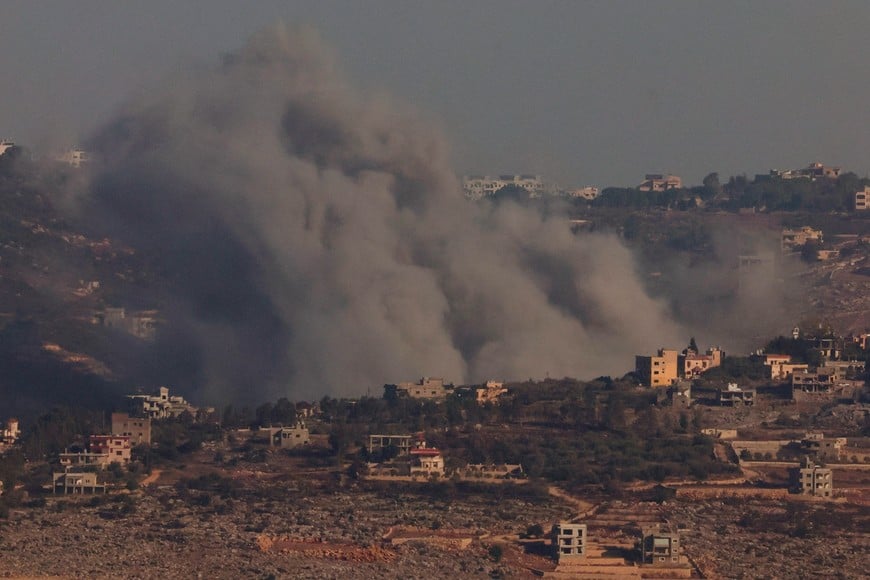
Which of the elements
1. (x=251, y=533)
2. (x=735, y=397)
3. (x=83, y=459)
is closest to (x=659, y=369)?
(x=735, y=397)

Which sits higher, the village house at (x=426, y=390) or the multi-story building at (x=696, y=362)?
the multi-story building at (x=696, y=362)

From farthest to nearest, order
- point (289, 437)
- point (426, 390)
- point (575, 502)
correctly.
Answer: point (426, 390) → point (289, 437) → point (575, 502)

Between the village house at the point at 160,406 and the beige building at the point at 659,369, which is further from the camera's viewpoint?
the beige building at the point at 659,369

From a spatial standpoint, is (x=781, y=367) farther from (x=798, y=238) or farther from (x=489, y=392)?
(x=798, y=238)

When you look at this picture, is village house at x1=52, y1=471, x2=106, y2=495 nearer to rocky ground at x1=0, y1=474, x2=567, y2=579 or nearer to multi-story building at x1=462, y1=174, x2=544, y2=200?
rocky ground at x1=0, y1=474, x2=567, y2=579

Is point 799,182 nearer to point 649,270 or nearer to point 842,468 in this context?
point 649,270

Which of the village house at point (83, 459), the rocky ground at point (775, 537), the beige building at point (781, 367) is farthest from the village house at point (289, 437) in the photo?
the beige building at point (781, 367)

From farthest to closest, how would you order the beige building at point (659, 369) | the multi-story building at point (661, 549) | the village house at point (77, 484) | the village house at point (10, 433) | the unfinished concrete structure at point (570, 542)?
1. the beige building at point (659, 369)
2. the village house at point (10, 433)
3. the village house at point (77, 484)
4. the unfinished concrete structure at point (570, 542)
5. the multi-story building at point (661, 549)

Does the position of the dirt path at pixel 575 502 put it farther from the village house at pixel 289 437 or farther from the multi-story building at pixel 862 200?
the multi-story building at pixel 862 200
